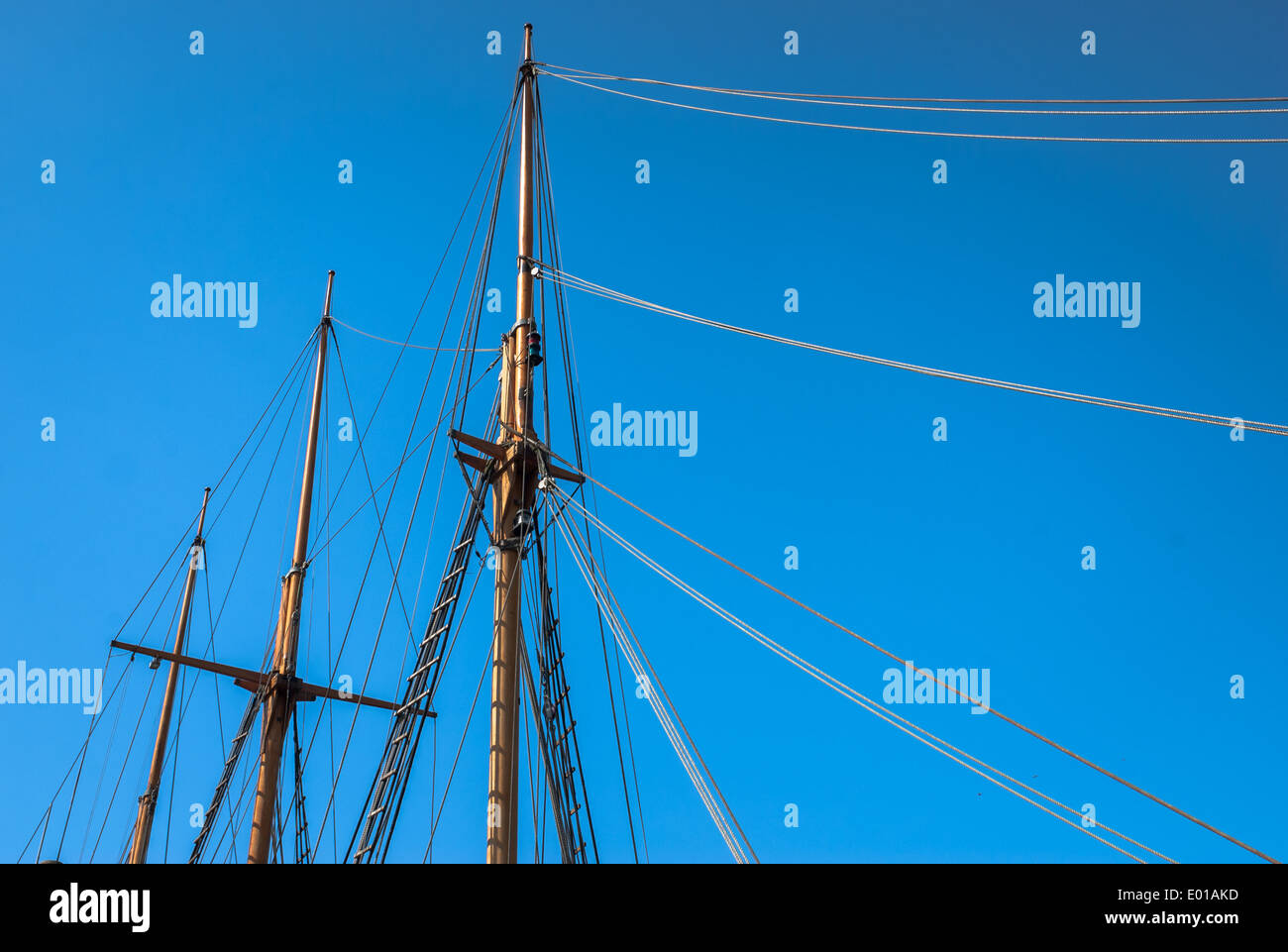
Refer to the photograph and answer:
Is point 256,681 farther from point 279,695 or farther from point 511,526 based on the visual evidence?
point 511,526

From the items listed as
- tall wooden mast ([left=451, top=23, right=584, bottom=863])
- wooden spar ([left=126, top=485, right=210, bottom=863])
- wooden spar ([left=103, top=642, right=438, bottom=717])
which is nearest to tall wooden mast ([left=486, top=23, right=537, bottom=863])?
tall wooden mast ([left=451, top=23, right=584, bottom=863])

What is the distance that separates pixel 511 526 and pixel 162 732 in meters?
27.1

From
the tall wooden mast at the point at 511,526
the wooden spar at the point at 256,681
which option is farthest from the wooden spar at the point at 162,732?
the tall wooden mast at the point at 511,526

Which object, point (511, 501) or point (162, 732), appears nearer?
point (511, 501)

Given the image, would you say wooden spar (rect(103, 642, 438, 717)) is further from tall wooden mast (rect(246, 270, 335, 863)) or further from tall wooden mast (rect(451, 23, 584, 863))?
tall wooden mast (rect(451, 23, 584, 863))

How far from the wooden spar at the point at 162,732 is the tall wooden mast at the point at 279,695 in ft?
30.0

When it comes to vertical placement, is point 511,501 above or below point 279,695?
above

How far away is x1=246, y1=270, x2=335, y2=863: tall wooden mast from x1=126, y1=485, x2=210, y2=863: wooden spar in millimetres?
9149

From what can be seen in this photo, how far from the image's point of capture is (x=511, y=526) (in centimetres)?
1842

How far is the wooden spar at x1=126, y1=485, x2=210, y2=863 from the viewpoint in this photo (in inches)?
1467

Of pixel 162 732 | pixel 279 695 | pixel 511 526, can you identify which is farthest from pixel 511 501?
pixel 162 732
